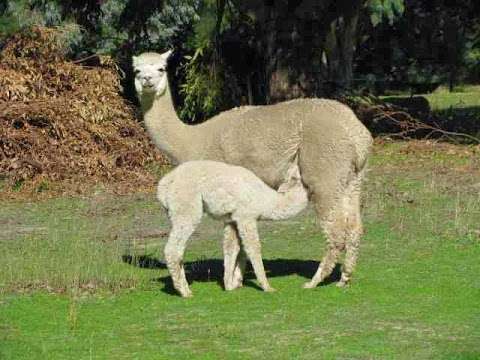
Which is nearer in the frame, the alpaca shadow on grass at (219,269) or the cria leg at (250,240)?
the cria leg at (250,240)

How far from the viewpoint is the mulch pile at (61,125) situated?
59.4ft

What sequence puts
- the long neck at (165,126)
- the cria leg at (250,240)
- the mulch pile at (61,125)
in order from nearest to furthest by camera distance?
the cria leg at (250,240), the long neck at (165,126), the mulch pile at (61,125)

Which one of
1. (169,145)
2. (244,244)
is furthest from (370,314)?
(169,145)

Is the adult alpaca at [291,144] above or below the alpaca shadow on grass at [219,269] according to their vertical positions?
above

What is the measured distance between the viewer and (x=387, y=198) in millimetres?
16391

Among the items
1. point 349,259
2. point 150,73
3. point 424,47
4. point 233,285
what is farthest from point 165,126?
point 424,47

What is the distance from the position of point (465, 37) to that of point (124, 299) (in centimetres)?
3187

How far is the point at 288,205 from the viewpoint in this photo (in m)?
10.8

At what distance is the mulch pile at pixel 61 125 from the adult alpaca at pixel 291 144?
6.14 m

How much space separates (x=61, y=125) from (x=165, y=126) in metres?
6.90

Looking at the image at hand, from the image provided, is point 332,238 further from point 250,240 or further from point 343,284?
point 250,240

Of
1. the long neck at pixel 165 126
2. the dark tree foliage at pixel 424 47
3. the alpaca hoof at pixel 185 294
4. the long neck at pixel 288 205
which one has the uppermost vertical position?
the long neck at pixel 165 126

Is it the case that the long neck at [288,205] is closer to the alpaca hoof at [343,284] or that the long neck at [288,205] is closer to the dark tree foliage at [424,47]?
the alpaca hoof at [343,284]

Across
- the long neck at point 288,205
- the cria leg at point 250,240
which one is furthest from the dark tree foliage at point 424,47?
the cria leg at point 250,240
